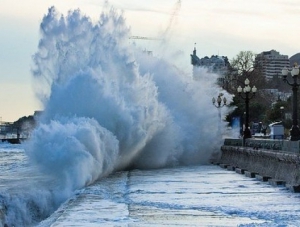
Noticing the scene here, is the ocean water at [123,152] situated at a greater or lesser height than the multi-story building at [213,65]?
lesser

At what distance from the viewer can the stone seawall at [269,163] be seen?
2227 cm

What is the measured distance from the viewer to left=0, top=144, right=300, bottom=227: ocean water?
14602 mm

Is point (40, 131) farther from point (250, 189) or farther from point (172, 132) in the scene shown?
point (172, 132)

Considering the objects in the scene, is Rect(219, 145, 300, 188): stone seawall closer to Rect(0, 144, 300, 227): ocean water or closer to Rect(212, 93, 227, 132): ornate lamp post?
Rect(0, 144, 300, 227): ocean water

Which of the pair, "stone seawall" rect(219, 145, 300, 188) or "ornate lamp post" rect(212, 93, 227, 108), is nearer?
"stone seawall" rect(219, 145, 300, 188)

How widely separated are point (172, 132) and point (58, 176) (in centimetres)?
1575

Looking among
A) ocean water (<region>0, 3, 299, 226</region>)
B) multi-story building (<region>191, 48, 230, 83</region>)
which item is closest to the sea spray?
ocean water (<region>0, 3, 299, 226</region>)

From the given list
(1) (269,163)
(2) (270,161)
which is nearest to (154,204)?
(2) (270,161)

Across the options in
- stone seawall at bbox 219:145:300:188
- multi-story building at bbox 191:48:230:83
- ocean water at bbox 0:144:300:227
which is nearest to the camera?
ocean water at bbox 0:144:300:227

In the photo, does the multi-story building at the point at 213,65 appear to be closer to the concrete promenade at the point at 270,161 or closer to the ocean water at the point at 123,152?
the ocean water at the point at 123,152

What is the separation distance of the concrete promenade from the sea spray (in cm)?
394

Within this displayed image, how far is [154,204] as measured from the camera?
17562mm

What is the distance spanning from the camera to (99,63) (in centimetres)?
3294

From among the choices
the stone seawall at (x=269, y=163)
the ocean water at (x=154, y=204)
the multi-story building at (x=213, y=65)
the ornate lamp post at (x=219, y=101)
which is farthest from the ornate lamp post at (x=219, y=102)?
the ocean water at (x=154, y=204)
